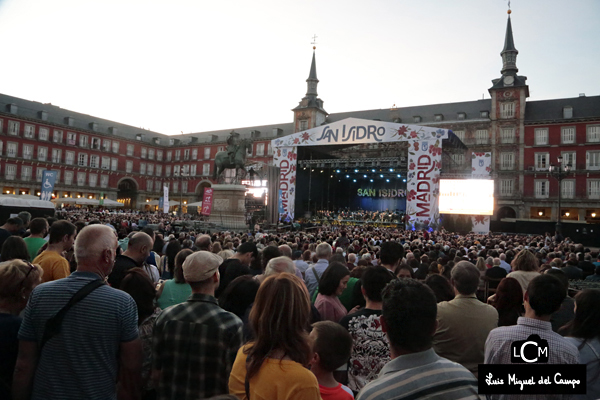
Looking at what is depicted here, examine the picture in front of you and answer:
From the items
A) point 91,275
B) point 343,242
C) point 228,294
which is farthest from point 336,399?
point 343,242

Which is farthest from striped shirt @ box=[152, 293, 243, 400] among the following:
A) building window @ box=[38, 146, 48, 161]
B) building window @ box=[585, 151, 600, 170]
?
building window @ box=[38, 146, 48, 161]

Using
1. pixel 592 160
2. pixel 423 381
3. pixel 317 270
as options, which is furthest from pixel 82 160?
pixel 592 160

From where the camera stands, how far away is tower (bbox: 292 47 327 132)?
46906mm

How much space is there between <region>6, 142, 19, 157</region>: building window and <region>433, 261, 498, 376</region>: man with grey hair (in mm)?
52434

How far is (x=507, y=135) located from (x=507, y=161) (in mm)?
2711

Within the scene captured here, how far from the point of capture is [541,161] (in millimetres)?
36625

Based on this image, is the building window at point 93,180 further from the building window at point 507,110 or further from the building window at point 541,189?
the building window at point 541,189

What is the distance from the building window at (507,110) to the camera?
3778 cm

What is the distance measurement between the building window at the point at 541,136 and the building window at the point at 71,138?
53898 mm

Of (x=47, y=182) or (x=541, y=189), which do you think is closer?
(x=47, y=182)

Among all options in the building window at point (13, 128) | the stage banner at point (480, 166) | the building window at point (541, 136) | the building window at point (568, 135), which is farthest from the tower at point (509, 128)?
the building window at point (13, 128)

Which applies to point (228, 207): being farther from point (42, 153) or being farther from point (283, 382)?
point (42, 153)

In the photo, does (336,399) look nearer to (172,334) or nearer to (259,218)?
(172,334)

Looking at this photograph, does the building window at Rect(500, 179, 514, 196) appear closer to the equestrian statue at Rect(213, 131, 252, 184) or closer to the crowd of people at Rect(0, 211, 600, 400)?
the equestrian statue at Rect(213, 131, 252, 184)
